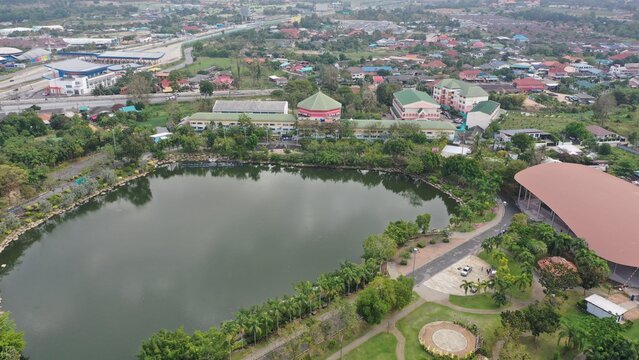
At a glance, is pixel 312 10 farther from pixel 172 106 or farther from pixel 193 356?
pixel 193 356

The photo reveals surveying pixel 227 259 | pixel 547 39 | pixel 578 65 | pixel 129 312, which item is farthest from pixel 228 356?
pixel 547 39

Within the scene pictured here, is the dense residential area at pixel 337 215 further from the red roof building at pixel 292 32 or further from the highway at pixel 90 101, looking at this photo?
the red roof building at pixel 292 32

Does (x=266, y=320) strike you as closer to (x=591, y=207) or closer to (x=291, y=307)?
(x=291, y=307)

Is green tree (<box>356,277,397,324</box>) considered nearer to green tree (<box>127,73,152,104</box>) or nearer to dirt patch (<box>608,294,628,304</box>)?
dirt patch (<box>608,294,628,304</box>)

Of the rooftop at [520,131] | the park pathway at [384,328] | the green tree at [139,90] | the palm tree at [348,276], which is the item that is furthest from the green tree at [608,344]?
the green tree at [139,90]

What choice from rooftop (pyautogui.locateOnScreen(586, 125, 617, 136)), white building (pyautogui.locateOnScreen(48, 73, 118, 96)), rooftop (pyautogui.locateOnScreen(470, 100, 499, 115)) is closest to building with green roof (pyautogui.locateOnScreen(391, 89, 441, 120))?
rooftop (pyautogui.locateOnScreen(470, 100, 499, 115))
